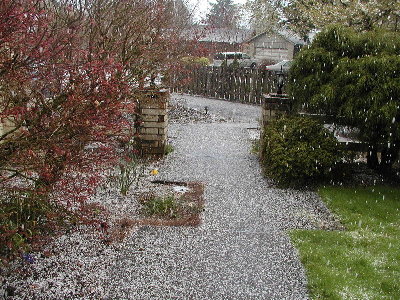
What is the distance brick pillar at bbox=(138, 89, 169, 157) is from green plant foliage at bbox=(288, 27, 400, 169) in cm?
242

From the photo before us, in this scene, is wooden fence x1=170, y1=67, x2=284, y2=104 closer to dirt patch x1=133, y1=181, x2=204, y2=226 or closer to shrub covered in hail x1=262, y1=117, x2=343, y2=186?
shrub covered in hail x1=262, y1=117, x2=343, y2=186

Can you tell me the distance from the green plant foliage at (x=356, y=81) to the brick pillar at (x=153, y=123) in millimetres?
2423

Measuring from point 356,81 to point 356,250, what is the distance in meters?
2.80

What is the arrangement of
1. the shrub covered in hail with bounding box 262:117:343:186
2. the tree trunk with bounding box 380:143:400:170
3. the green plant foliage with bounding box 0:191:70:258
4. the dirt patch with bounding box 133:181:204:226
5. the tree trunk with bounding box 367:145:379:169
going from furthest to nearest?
1. the tree trunk with bounding box 367:145:379:169
2. the tree trunk with bounding box 380:143:400:170
3. the shrub covered in hail with bounding box 262:117:343:186
4. the dirt patch with bounding box 133:181:204:226
5. the green plant foliage with bounding box 0:191:70:258

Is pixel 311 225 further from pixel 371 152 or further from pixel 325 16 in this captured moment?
pixel 325 16

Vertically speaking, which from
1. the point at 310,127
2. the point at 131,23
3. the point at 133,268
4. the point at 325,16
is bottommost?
the point at 133,268

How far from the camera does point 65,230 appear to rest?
453 centimetres

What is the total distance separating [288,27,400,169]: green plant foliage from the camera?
5836mm

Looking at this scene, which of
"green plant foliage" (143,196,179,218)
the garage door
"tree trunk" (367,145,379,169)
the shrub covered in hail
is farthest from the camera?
the garage door

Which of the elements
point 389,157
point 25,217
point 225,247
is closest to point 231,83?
point 389,157

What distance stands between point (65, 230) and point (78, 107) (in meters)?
2.13

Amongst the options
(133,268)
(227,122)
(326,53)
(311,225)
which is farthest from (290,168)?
(227,122)

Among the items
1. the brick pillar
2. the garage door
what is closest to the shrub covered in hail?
the brick pillar

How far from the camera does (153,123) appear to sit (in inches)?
309
